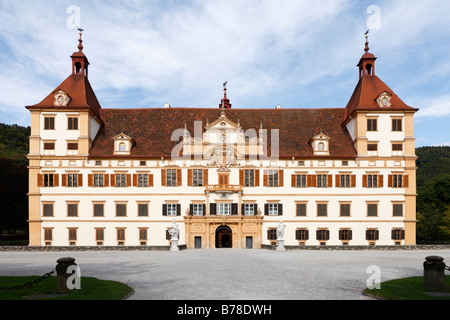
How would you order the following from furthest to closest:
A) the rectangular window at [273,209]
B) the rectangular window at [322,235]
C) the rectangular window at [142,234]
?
the rectangular window at [273,209], the rectangular window at [322,235], the rectangular window at [142,234]

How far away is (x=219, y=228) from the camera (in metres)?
42.2

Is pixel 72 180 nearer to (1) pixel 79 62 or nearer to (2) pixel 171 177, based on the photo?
(2) pixel 171 177

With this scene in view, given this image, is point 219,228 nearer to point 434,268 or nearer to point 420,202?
point 434,268

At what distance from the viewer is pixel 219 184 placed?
4209cm

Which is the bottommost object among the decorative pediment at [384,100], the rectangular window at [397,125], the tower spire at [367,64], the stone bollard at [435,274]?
the stone bollard at [435,274]

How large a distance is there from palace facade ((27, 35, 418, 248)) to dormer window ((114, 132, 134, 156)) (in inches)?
4.4

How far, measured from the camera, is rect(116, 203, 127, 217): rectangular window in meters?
41.9

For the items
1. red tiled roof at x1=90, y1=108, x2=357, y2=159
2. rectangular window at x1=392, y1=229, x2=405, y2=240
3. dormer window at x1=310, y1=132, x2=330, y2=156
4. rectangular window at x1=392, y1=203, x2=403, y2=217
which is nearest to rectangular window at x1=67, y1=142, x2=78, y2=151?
red tiled roof at x1=90, y1=108, x2=357, y2=159

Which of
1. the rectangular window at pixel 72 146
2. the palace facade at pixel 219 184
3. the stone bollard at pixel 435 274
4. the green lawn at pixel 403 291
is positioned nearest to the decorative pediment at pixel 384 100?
the palace facade at pixel 219 184

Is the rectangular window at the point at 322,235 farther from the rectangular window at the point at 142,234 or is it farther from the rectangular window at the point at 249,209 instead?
the rectangular window at the point at 142,234

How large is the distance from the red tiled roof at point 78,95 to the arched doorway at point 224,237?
64.6ft

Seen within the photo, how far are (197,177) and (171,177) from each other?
2863 mm

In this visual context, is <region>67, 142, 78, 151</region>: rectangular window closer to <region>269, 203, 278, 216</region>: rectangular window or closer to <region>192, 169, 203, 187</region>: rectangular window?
<region>192, 169, 203, 187</region>: rectangular window

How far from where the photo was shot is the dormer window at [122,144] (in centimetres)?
4262
